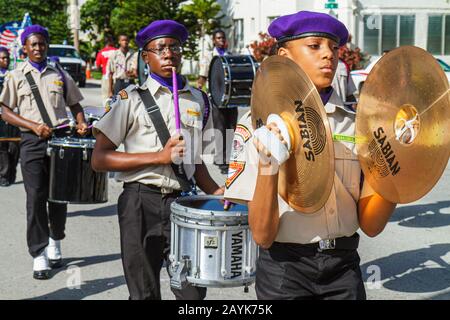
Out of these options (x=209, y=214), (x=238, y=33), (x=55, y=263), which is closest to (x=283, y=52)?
(x=209, y=214)

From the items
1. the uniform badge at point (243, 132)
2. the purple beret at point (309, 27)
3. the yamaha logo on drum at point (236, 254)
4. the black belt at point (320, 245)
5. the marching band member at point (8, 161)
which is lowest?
the marching band member at point (8, 161)

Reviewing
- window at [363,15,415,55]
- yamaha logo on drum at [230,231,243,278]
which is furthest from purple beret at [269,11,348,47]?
window at [363,15,415,55]

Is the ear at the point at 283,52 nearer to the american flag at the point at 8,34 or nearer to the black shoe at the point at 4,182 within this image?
the black shoe at the point at 4,182

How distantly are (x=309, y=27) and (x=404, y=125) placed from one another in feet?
1.78

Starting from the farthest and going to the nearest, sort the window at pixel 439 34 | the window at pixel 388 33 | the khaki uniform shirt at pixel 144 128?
the window at pixel 439 34 → the window at pixel 388 33 → the khaki uniform shirt at pixel 144 128

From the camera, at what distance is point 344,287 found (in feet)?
10.00

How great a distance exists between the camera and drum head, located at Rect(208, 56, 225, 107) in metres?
11.2

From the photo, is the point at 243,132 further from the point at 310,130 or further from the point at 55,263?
the point at 55,263

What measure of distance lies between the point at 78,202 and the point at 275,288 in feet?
11.6

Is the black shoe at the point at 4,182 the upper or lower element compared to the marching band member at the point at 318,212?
lower

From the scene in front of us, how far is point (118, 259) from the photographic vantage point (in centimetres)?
696

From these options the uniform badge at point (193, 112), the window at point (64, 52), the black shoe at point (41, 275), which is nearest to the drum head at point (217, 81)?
the black shoe at point (41, 275)

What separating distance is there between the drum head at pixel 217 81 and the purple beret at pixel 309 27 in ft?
26.4

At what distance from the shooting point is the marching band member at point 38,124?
6.36m
